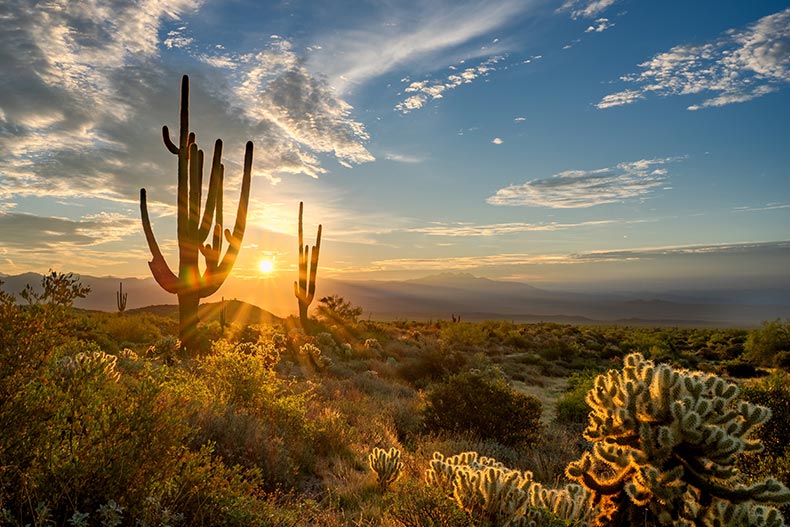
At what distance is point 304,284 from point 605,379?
24.5 meters

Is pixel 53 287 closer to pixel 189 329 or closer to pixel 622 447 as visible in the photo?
pixel 622 447

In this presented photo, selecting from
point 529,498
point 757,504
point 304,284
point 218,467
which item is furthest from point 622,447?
point 304,284

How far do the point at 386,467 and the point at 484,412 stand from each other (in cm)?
382

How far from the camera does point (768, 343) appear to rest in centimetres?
2634

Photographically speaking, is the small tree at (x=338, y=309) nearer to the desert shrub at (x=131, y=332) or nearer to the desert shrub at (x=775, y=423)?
the desert shrub at (x=131, y=332)

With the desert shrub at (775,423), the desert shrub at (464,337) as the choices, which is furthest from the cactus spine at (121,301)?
the desert shrub at (775,423)

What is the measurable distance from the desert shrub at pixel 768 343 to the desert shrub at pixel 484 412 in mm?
24100

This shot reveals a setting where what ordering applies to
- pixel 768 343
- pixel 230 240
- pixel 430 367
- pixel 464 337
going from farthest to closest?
pixel 464 337 → pixel 768 343 → pixel 430 367 → pixel 230 240

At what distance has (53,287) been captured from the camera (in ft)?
12.1

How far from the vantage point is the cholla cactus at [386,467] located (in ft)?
19.7

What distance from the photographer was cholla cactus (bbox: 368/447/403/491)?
237 inches

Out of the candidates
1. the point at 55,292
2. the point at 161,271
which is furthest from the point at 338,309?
the point at 55,292

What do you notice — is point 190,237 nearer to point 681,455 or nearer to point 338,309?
point 681,455

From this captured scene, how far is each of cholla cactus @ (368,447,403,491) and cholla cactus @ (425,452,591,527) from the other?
229cm
